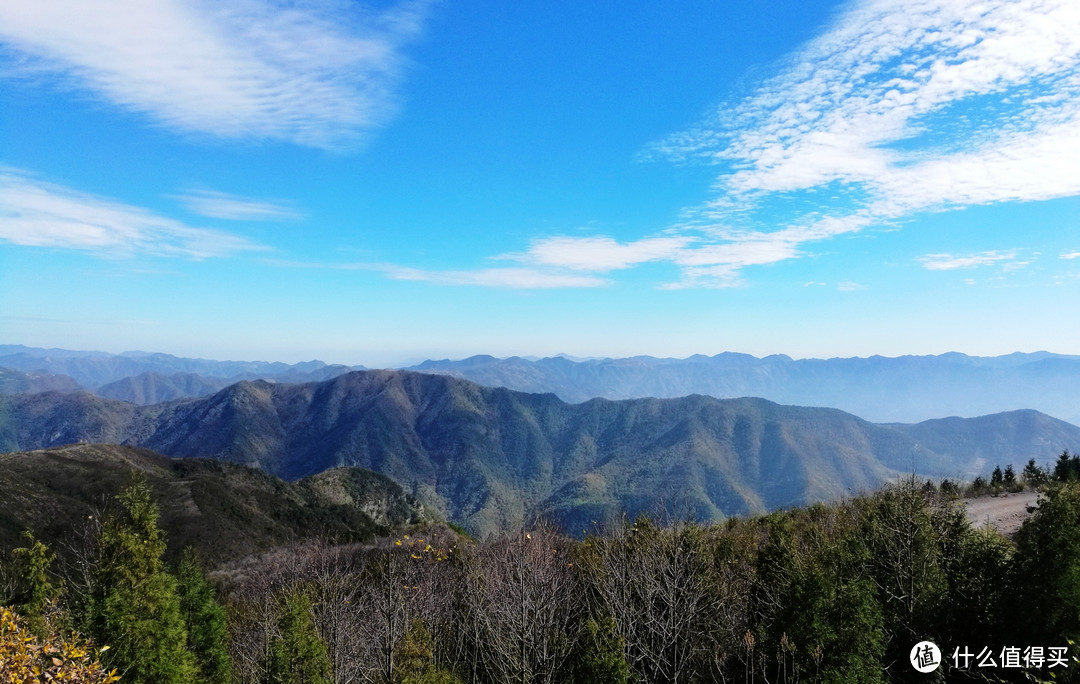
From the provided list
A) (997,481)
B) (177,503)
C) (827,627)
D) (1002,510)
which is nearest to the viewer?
(827,627)

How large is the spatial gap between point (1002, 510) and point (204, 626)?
53.1 meters

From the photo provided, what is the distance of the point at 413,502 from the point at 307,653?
18793cm

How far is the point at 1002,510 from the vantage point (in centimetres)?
Result: 3862

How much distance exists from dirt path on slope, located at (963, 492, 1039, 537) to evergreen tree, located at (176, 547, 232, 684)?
42493 millimetres

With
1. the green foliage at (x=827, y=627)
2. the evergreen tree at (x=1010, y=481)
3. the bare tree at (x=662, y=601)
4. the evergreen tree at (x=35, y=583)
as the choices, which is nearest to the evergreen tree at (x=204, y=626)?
the evergreen tree at (x=35, y=583)

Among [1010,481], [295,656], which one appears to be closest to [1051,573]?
[295,656]

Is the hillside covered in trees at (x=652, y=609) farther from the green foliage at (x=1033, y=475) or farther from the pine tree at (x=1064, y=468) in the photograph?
the pine tree at (x=1064, y=468)

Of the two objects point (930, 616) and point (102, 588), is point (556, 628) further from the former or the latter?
point (102, 588)

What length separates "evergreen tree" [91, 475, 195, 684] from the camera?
18595 mm

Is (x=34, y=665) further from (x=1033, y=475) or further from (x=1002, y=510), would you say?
(x=1033, y=475)

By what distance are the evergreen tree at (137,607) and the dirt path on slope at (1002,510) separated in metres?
40.8

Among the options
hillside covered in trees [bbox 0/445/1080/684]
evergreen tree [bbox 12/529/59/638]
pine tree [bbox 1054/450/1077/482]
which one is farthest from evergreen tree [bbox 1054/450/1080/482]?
evergreen tree [bbox 12/529/59/638]

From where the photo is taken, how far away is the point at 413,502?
19450 centimetres

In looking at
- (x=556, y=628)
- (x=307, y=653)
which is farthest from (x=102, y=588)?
A: (x=556, y=628)
